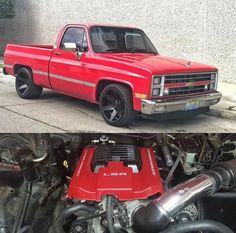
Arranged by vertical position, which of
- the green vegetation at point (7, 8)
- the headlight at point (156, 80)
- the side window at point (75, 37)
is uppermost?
the green vegetation at point (7, 8)

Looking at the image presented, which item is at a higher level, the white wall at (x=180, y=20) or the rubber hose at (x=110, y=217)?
the white wall at (x=180, y=20)

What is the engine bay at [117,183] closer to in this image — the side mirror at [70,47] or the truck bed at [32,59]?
the side mirror at [70,47]

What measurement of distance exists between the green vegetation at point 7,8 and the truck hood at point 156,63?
36.2ft

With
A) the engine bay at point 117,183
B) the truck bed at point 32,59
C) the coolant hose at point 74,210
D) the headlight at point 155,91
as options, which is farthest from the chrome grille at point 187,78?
the coolant hose at point 74,210

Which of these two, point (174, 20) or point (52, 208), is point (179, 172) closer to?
point (52, 208)

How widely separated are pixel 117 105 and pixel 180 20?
20.6 feet

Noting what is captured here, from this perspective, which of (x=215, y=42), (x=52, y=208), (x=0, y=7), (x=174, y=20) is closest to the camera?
(x=52, y=208)

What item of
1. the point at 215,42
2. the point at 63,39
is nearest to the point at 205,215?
the point at 63,39

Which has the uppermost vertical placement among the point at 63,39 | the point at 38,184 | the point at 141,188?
the point at 63,39

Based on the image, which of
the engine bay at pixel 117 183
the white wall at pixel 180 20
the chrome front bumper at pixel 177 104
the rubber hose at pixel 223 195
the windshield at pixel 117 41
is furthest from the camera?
the white wall at pixel 180 20

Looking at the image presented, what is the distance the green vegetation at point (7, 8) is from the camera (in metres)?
16.3

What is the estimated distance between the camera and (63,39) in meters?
7.93

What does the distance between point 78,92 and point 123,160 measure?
4.46m

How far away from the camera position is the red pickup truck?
6.19 m
